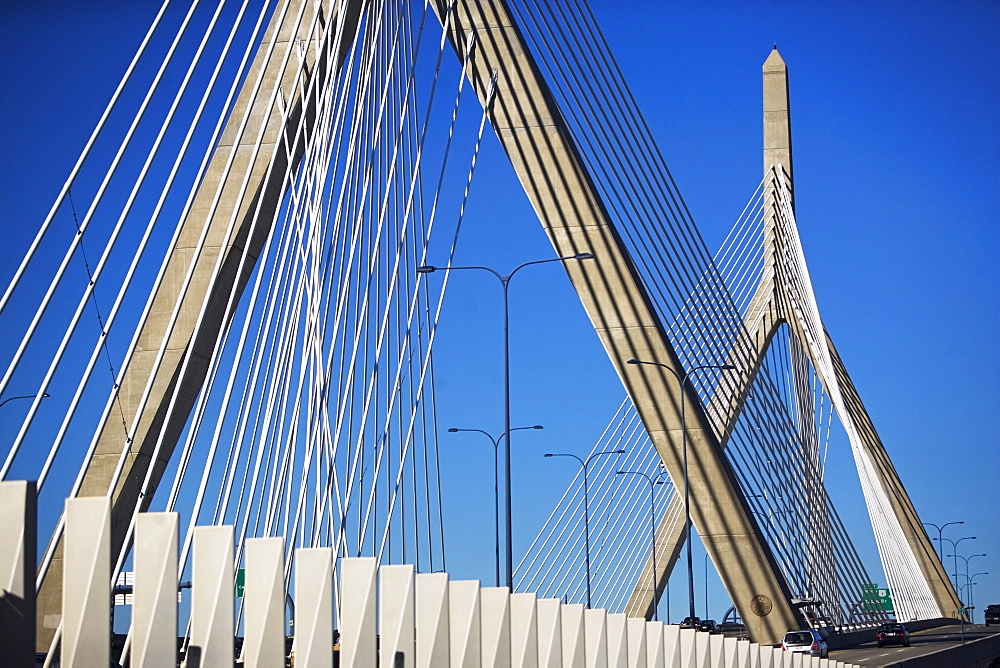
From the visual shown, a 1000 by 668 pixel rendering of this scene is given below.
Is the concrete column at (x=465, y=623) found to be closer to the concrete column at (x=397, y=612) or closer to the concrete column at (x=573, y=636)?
the concrete column at (x=397, y=612)

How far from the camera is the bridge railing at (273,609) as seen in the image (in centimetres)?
798

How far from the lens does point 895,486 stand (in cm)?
6369

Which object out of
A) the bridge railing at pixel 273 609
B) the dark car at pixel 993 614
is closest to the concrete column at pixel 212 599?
the bridge railing at pixel 273 609

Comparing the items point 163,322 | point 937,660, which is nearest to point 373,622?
point 163,322

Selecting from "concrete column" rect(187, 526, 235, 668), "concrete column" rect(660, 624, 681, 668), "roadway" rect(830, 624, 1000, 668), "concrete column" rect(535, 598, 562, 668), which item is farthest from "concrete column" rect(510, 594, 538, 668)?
"roadway" rect(830, 624, 1000, 668)

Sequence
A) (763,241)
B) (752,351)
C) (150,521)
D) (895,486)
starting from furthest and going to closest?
(895,486), (763,241), (752,351), (150,521)

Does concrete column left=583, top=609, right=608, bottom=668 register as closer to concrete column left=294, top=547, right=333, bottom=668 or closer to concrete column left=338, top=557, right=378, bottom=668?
concrete column left=338, top=557, right=378, bottom=668

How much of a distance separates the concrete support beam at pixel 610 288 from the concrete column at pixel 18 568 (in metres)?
18.5

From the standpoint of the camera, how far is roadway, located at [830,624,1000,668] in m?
36.9

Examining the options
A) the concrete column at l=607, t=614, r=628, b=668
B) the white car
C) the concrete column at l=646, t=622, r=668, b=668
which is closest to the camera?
the concrete column at l=607, t=614, r=628, b=668

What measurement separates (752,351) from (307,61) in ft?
67.6

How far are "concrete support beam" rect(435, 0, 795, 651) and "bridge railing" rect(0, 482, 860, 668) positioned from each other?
41.8 ft

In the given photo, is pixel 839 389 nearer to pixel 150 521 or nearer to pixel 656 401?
pixel 656 401

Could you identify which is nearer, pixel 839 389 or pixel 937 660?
pixel 937 660
